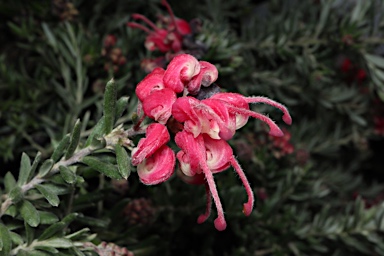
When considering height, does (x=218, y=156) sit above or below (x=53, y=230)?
above

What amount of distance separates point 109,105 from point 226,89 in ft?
1.55

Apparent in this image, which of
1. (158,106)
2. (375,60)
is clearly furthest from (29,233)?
(375,60)

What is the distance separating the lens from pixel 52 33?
3.76ft

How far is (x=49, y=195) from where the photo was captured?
65 cm

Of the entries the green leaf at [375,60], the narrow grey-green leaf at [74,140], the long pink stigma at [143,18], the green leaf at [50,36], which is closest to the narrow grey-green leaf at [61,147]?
the narrow grey-green leaf at [74,140]

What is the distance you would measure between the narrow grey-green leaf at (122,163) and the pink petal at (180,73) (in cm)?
10

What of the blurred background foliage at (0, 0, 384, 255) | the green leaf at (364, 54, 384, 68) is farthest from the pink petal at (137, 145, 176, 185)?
the green leaf at (364, 54, 384, 68)

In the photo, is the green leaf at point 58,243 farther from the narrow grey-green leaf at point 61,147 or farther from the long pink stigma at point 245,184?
the long pink stigma at point 245,184

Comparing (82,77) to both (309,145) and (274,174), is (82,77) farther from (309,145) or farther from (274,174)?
(309,145)

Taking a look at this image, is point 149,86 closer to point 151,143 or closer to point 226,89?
point 151,143

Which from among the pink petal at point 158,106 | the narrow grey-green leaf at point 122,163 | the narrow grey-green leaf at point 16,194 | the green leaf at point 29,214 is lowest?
the green leaf at point 29,214

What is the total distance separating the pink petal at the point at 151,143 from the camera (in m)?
0.59

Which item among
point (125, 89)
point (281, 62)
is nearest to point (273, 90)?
point (281, 62)

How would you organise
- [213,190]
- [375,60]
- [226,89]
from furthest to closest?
[375,60] → [226,89] → [213,190]
